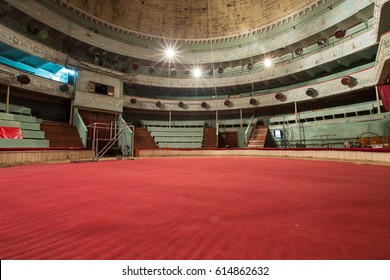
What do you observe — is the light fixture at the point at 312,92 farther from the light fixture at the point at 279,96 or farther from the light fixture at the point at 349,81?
the light fixture at the point at 279,96

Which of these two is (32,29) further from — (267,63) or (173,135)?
(267,63)

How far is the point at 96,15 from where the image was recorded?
18078 mm

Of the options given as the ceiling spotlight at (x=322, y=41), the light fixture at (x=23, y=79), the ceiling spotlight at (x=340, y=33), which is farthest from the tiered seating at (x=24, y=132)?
the ceiling spotlight at (x=322, y=41)

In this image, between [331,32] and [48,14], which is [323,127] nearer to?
[331,32]

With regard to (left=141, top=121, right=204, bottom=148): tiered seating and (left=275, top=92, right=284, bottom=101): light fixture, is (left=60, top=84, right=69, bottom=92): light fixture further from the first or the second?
(left=275, top=92, right=284, bottom=101): light fixture

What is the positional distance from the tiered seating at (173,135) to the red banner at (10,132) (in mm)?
10176

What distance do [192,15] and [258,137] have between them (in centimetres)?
1641

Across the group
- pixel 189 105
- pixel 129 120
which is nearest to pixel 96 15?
pixel 129 120

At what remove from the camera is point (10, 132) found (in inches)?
366

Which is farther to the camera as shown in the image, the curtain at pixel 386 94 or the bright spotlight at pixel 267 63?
the bright spotlight at pixel 267 63

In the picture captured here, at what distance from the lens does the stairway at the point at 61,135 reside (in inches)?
469

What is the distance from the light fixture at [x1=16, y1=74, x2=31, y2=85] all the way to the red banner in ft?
12.7

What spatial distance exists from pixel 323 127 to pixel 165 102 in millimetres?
15364

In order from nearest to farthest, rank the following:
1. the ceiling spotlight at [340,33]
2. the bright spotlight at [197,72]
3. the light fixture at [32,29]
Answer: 1. the light fixture at [32,29]
2. the ceiling spotlight at [340,33]
3. the bright spotlight at [197,72]
